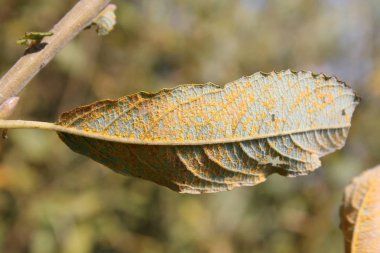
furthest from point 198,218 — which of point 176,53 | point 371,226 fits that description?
point 371,226

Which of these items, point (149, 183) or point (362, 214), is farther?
point (149, 183)

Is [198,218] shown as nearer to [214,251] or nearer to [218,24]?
[214,251]

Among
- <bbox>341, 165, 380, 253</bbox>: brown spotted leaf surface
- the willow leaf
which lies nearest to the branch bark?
the willow leaf

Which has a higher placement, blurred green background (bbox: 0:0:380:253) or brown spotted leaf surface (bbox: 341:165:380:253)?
blurred green background (bbox: 0:0:380:253)

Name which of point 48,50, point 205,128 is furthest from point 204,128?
point 48,50

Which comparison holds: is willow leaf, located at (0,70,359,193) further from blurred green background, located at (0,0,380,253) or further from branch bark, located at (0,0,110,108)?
blurred green background, located at (0,0,380,253)

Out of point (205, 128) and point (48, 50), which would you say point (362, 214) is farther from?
point (48, 50)
